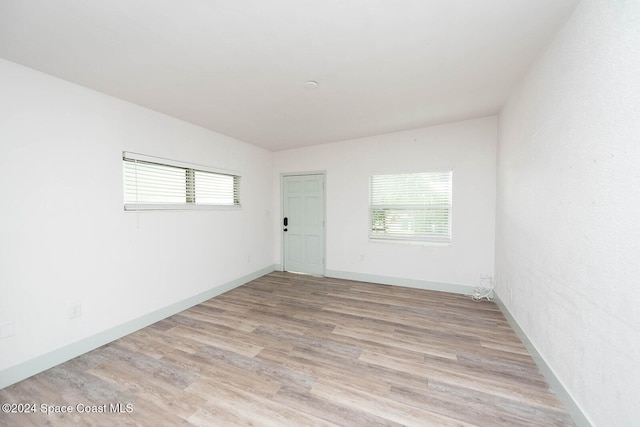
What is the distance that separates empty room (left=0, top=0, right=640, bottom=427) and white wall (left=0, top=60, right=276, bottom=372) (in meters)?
0.02

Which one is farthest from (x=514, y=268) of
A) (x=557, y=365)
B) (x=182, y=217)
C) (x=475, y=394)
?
(x=182, y=217)

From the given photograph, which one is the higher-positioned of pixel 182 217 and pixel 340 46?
pixel 340 46

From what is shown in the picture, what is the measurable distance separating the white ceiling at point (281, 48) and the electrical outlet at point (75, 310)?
2004 millimetres

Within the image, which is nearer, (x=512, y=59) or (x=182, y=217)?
(x=512, y=59)

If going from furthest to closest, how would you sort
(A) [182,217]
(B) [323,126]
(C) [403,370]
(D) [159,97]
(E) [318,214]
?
1. (E) [318,214]
2. (B) [323,126]
3. (A) [182,217]
4. (D) [159,97]
5. (C) [403,370]

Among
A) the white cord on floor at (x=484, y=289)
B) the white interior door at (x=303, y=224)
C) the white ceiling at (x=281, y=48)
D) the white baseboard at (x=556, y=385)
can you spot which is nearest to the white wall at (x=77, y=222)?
the white ceiling at (x=281, y=48)

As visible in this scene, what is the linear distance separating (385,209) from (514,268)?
2.03m

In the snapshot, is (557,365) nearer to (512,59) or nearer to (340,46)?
(512,59)

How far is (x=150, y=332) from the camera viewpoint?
2756 millimetres

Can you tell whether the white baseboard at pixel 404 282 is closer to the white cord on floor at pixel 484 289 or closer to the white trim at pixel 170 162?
the white cord on floor at pixel 484 289

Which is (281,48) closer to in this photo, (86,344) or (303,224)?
(86,344)

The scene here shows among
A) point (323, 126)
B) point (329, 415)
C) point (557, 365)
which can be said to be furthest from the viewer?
point (323, 126)

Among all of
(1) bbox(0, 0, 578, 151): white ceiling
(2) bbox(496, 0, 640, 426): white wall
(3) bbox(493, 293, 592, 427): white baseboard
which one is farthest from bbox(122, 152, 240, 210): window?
(3) bbox(493, 293, 592, 427): white baseboard

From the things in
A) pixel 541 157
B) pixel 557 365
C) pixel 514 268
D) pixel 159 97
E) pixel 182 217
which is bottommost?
pixel 557 365
